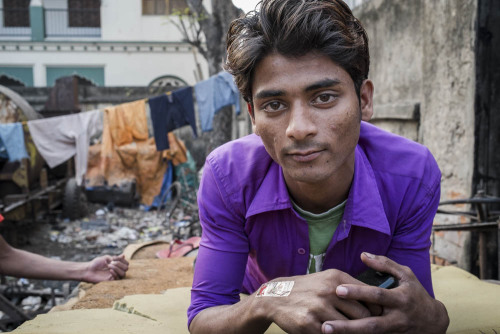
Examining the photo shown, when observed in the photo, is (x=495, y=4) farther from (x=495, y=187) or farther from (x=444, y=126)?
(x=495, y=187)

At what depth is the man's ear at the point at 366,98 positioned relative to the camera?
1785 millimetres

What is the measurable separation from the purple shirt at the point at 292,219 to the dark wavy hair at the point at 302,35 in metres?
0.37

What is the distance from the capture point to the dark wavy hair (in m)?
1.59

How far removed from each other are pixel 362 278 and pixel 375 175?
482 mm

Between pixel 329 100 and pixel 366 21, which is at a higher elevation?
pixel 366 21

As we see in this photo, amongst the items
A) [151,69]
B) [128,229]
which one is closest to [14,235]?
[128,229]

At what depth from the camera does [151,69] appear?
21.4 meters

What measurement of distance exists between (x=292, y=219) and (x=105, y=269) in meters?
1.67

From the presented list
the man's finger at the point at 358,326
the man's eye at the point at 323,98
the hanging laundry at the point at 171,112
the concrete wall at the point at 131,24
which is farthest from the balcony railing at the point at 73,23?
the man's finger at the point at 358,326

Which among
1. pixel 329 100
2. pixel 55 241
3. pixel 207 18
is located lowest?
pixel 55 241

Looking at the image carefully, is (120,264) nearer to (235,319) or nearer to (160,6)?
(235,319)

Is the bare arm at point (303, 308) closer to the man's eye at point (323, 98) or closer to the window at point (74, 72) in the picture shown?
the man's eye at point (323, 98)

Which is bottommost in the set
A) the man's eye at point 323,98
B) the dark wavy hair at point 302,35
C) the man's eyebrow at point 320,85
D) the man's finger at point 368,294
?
the man's finger at point 368,294

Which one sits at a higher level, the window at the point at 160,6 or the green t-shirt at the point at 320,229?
the window at the point at 160,6
